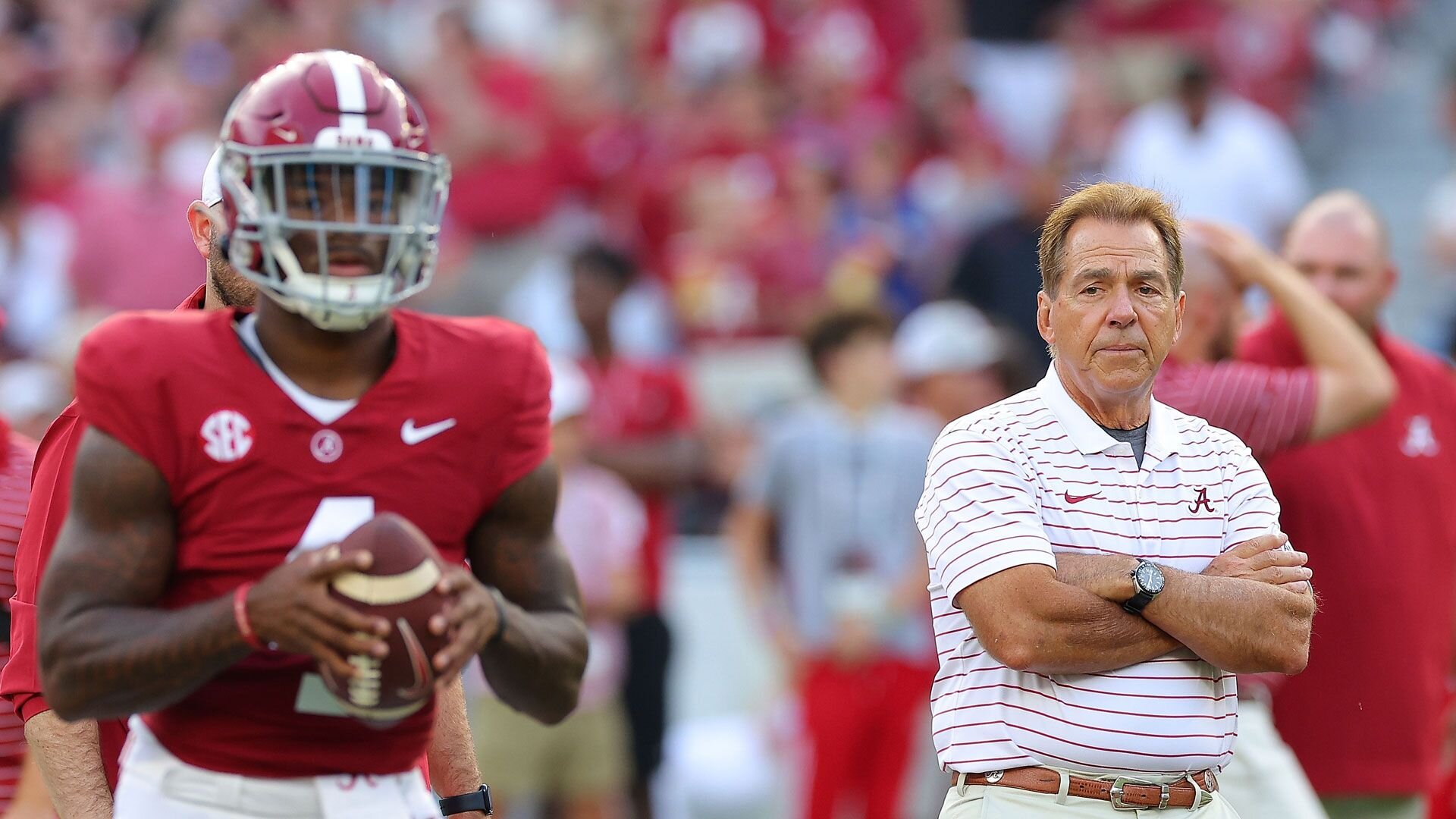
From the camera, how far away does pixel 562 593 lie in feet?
10.1

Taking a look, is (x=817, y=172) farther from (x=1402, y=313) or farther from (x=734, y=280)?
(x=1402, y=313)

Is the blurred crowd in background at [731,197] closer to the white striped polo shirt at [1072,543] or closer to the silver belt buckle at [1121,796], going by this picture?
the white striped polo shirt at [1072,543]

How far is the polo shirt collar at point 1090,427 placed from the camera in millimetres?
3694

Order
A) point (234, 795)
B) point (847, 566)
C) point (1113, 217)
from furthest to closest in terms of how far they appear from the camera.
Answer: point (847, 566) → point (1113, 217) → point (234, 795)

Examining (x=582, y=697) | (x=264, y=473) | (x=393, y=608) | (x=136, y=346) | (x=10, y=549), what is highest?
(x=136, y=346)

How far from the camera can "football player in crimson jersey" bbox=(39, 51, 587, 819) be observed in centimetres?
276

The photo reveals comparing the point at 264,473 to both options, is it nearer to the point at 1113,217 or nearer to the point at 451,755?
the point at 451,755

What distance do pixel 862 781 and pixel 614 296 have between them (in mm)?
2616

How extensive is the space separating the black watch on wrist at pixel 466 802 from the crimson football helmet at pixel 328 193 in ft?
3.48

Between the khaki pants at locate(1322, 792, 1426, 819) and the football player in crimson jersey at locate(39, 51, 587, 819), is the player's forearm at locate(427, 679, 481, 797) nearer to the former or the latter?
the football player in crimson jersey at locate(39, 51, 587, 819)

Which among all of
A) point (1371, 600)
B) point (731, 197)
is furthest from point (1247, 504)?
point (731, 197)

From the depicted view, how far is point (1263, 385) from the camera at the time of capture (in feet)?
15.9

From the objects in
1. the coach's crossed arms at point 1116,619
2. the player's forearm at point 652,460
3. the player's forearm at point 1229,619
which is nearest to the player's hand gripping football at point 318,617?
the coach's crossed arms at point 1116,619

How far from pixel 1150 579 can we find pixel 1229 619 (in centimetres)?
16
